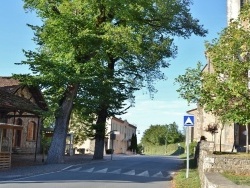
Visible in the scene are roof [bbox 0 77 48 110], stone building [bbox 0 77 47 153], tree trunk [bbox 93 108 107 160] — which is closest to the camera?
stone building [bbox 0 77 47 153]

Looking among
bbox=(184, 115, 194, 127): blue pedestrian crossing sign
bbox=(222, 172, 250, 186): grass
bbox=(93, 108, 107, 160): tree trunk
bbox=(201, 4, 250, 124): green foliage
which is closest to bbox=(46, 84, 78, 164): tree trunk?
bbox=(93, 108, 107, 160): tree trunk

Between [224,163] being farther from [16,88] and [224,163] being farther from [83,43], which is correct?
[16,88]

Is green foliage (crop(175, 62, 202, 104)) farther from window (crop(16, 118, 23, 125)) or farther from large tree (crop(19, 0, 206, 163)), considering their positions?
window (crop(16, 118, 23, 125))

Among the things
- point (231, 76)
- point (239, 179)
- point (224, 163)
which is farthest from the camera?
point (224, 163)

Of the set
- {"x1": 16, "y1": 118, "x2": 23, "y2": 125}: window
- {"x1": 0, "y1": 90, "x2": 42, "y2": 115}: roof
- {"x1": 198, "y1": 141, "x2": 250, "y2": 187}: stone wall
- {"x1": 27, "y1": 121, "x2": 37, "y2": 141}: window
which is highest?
{"x1": 0, "y1": 90, "x2": 42, "y2": 115}: roof

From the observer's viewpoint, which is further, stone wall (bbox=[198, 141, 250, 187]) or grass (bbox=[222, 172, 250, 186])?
stone wall (bbox=[198, 141, 250, 187])

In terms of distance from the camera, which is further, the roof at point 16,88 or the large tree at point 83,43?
the roof at point 16,88

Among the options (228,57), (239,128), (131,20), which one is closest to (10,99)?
(131,20)

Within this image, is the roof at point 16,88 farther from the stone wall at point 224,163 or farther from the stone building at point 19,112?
the stone wall at point 224,163

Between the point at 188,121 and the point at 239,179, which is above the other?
the point at 188,121

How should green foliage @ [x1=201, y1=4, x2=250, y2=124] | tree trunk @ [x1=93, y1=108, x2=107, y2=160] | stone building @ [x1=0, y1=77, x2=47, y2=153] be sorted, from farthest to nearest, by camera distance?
tree trunk @ [x1=93, y1=108, x2=107, y2=160]
stone building @ [x1=0, y1=77, x2=47, y2=153]
green foliage @ [x1=201, y1=4, x2=250, y2=124]

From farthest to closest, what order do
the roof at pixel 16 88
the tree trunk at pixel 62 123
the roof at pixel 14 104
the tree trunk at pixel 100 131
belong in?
the tree trunk at pixel 100 131 → the roof at pixel 16 88 → the tree trunk at pixel 62 123 → the roof at pixel 14 104

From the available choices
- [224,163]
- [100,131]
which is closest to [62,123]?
[100,131]

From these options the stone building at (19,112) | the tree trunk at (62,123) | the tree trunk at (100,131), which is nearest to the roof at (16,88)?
the stone building at (19,112)
